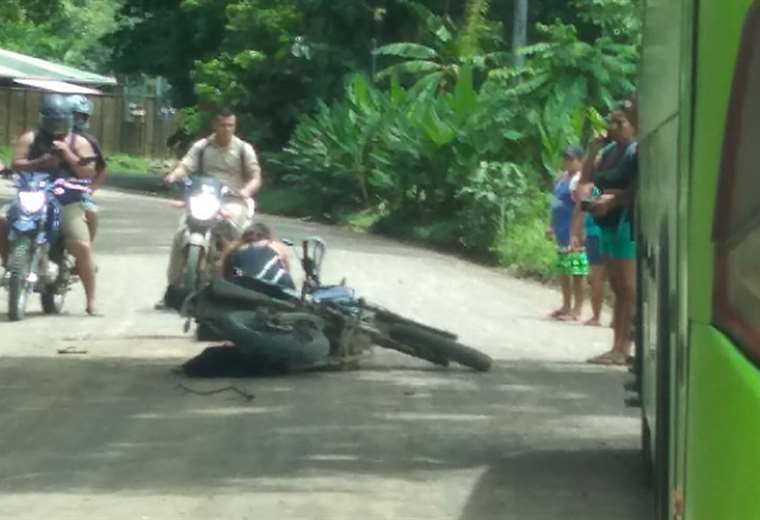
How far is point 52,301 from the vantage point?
16.4 metres

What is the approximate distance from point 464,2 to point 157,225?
11.0m

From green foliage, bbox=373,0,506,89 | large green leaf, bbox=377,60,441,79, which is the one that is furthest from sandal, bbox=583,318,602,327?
large green leaf, bbox=377,60,441,79

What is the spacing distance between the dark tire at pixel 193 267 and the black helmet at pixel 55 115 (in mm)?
1615

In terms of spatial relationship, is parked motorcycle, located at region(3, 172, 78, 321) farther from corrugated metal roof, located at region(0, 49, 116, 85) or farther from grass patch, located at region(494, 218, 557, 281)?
corrugated metal roof, located at region(0, 49, 116, 85)

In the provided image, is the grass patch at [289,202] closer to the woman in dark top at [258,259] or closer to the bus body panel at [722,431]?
the woman in dark top at [258,259]

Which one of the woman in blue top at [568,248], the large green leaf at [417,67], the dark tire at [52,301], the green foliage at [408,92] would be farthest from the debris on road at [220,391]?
the large green leaf at [417,67]

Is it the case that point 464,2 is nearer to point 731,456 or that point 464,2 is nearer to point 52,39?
point 731,456

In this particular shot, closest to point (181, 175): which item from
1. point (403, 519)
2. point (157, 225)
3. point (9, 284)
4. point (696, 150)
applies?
point (9, 284)

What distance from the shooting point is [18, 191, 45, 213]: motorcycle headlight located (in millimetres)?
15883

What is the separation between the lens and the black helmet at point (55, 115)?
53.1 ft

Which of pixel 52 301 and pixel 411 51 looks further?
pixel 411 51

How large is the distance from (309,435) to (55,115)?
6.83 m

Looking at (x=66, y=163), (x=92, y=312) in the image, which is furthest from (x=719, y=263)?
(x=92, y=312)

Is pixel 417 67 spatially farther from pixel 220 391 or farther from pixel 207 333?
pixel 220 391
